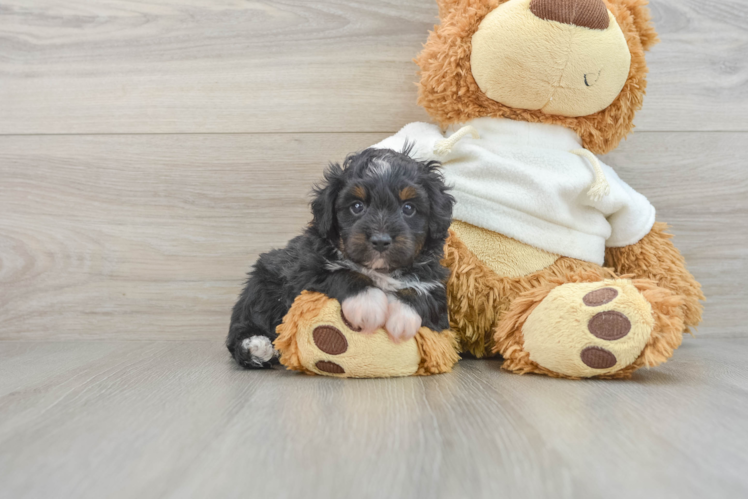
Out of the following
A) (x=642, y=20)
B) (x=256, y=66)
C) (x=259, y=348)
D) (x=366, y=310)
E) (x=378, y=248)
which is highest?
(x=642, y=20)

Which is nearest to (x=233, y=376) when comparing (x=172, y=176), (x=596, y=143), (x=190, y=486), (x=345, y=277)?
(x=345, y=277)

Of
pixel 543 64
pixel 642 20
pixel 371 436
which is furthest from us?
pixel 642 20

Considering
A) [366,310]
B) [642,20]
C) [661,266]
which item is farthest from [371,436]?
[642,20]

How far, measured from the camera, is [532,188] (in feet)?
5.00

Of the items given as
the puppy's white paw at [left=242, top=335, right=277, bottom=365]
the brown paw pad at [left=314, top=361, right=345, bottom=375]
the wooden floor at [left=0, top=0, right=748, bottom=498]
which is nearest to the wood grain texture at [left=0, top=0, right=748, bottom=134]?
the wooden floor at [left=0, top=0, right=748, bottom=498]

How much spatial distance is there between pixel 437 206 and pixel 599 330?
46cm

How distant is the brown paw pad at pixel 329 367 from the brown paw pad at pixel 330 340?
1.4 inches

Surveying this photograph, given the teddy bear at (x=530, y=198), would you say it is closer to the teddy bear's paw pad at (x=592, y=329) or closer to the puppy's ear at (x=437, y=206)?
the teddy bear's paw pad at (x=592, y=329)

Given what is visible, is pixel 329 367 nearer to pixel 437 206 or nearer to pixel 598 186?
pixel 437 206

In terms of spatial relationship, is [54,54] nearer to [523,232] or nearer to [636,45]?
[523,232]

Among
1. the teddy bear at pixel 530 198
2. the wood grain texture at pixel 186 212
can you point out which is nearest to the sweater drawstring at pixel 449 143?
the teddy bear at pixel 530 198

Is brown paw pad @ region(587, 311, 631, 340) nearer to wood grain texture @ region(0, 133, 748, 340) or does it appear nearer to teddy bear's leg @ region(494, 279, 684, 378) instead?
teddy bear's leg @ region(494, 279, 684, 378)

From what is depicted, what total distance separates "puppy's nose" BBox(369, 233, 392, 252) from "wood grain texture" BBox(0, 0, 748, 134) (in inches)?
31.5

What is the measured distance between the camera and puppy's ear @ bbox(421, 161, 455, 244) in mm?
1339
